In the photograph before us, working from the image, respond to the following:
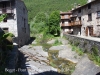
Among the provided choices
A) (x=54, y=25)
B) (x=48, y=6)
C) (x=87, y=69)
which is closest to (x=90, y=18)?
(x=54, y=25)

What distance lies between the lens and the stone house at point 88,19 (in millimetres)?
38562

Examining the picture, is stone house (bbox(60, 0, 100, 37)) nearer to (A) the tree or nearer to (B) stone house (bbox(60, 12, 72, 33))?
(B) stone house (bbox(60, 12, 72, 33))

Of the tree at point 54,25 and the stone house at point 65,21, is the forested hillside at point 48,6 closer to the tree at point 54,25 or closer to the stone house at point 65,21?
the stone house at point 65,21

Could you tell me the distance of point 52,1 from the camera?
124 metres

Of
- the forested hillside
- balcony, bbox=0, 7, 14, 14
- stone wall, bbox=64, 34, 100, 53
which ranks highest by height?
the forested hillside

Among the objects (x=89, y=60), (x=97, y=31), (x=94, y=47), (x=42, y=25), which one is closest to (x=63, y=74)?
(x=89, y=60)

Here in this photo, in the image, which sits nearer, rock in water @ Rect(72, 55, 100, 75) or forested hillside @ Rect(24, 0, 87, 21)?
rock in water @ Rect(72, 55, 100, 75)

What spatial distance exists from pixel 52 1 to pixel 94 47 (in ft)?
347

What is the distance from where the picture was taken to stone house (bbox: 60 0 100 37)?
127 feet

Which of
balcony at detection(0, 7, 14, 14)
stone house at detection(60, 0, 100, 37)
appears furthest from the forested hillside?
balcony at detection(0, 7, 14, 14)

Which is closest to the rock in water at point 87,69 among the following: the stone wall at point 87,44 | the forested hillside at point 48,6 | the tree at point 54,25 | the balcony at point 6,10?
the stone wall at point 87,44

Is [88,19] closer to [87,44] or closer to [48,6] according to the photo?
[87,44]

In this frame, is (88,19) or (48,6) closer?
(88,19)

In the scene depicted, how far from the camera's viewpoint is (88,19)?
139 feet
